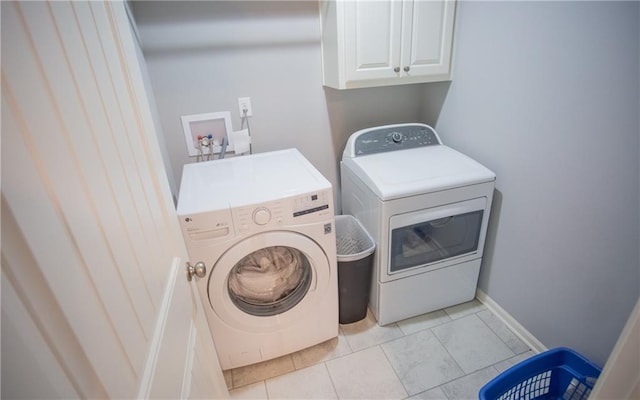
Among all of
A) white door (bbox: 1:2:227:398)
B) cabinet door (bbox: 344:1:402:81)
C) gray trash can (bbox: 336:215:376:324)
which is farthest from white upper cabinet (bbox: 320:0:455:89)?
white door (bbox: 1:2:227:398)

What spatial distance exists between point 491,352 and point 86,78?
6.45 feet

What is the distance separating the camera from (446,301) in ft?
6.11

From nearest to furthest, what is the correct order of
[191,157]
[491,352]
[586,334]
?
[586,334], [491,352], [191,157]

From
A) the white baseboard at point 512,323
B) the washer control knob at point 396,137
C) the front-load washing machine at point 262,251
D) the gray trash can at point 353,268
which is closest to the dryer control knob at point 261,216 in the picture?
the front-load washing machine at point 262,251

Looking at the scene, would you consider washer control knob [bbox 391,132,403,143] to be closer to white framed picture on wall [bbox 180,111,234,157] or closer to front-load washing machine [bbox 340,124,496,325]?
front-load washing machine [bbox 340,124,496,325]

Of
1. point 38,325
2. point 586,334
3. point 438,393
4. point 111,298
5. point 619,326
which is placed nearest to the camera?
point 38,325

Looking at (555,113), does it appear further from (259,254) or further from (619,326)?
(259,254)

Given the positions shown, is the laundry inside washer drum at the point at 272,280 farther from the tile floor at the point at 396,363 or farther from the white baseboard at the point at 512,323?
the white baseboard at the point at 512,323

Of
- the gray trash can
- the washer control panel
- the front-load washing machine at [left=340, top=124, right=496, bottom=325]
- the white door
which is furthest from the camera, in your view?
the washer control panel

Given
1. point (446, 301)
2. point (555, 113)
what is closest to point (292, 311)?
point (446, 301)

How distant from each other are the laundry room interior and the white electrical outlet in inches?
1.1

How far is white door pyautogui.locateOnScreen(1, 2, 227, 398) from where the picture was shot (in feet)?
0.96

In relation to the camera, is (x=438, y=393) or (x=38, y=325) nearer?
(x=38, y=325)

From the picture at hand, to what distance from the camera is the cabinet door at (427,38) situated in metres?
1.59
